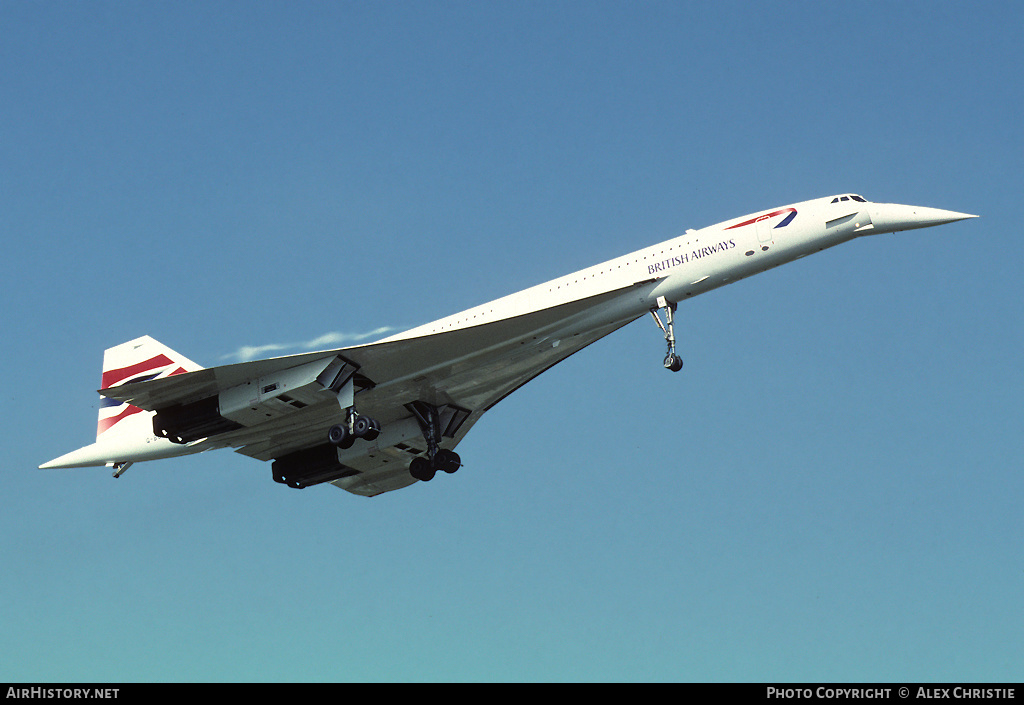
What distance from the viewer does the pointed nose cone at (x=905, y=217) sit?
74.4 ft

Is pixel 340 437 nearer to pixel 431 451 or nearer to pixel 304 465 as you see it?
pixel 431 451

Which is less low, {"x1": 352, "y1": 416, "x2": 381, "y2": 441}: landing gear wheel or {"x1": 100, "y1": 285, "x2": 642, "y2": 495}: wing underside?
{"x1": 100, "y1": 285, "x2": 642, "y2": 495}: wing underside

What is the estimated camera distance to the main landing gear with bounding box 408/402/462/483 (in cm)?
2783

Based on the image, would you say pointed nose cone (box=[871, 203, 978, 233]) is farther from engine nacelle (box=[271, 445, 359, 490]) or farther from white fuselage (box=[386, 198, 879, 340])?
engine nacelle (box=[271, 445, 359, 490])

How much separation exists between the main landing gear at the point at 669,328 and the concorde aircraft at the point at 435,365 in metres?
0.04

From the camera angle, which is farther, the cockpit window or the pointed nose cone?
the cockpit window

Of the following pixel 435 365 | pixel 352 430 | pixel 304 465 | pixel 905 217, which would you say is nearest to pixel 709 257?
pixel 905 217

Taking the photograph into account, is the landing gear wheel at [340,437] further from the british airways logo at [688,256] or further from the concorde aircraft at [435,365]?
the british airways logo at [688,256]

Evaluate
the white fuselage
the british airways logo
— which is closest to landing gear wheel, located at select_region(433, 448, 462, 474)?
the white fuselage

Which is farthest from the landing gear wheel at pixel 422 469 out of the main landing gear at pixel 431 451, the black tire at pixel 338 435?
the black tire at pixel 338 435

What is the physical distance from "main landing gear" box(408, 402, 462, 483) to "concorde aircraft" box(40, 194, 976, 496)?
1.4 inches

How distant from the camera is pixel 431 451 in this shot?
27969 millimetres
